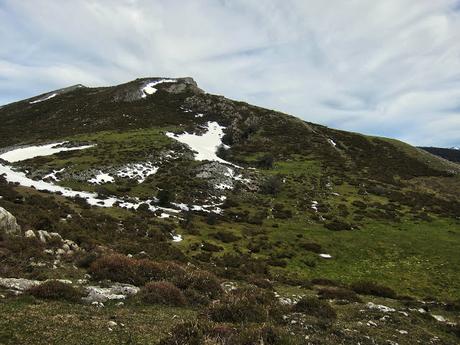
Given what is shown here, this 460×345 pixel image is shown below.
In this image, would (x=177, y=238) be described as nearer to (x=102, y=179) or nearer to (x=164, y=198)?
(x=164, y=198)

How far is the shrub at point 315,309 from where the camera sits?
17.3 meters

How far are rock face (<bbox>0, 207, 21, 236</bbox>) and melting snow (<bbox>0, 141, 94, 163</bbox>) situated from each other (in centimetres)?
4991

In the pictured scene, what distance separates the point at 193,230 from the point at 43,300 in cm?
2718

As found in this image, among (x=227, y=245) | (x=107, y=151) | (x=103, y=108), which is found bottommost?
(x=227, y=245)

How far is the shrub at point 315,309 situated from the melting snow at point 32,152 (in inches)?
2445

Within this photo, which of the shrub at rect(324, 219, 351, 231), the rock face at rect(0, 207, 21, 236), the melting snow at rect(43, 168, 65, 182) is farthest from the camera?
the melting snow at rect(43, 168, 65, 182)

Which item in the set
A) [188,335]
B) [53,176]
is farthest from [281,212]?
[188,335]

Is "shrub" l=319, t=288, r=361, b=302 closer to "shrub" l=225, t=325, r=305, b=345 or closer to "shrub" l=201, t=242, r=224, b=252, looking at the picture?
"shrub" l=201, t=242, r=224, b=252

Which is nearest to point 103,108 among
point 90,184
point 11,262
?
point 90,184

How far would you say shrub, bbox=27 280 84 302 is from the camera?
533 inches

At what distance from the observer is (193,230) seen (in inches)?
1583

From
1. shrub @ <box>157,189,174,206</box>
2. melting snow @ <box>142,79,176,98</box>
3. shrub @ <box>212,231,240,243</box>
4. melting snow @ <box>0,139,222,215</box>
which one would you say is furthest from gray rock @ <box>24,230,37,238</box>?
melting snow @ <box>142,79,176,98</box>

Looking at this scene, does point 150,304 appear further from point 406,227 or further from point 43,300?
point 406,227

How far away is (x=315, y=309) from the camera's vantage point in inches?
691
